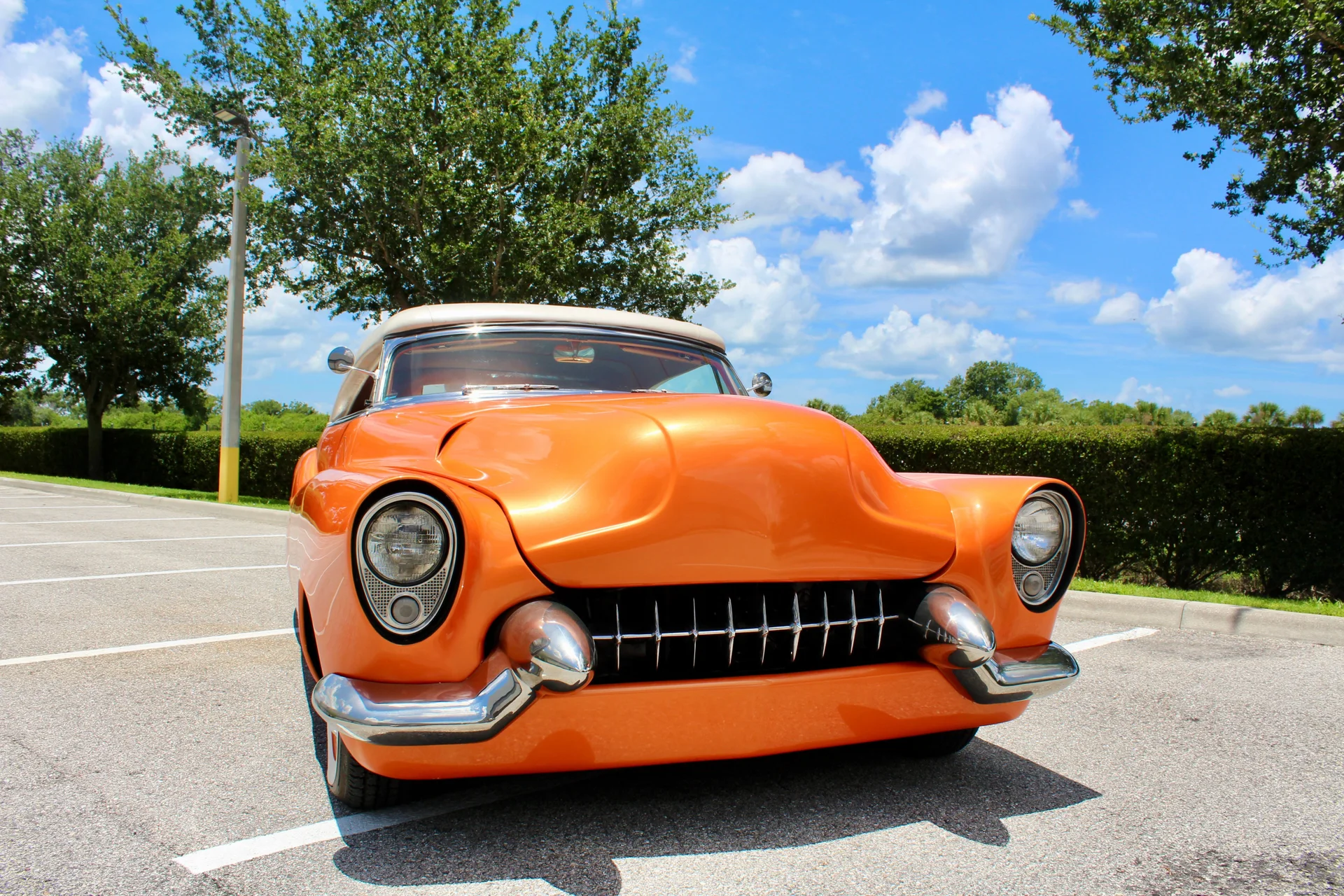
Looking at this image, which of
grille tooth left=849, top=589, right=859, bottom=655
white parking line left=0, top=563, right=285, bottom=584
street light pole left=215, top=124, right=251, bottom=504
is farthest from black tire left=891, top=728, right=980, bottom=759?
street light pole left=215, top=124, right=251, bottom=504

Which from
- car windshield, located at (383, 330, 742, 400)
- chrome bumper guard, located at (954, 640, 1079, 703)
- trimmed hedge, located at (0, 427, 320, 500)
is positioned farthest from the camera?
trimmed hedge, located at (0, 427, 320, 500)

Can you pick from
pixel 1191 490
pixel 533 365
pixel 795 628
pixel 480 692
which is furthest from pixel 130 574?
pixel 1191 490

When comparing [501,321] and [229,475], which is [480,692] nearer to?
[501,321]

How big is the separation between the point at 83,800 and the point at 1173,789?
10.8 ft

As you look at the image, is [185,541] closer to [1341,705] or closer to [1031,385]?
[1341,705]

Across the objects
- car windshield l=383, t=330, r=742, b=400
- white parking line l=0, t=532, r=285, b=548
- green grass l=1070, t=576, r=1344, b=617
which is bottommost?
white parking line l=0, t=532, r=285, b=548

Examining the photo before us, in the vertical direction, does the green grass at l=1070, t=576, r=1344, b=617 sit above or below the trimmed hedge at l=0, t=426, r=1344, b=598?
below

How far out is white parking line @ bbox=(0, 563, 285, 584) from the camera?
678cm

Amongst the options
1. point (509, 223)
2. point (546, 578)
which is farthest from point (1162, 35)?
point (509, 223)

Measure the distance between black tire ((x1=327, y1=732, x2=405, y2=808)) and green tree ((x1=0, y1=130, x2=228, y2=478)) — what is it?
72.2ft

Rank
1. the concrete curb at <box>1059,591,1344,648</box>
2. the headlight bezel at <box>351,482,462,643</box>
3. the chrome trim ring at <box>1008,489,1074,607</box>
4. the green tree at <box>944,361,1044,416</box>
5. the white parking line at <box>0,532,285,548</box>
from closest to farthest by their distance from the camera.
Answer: the headlight bezel at <box>351,482,462,643</box>
the chrome trim ring at <box>1008,489,1074,607</box>
the concrete curb at <box>1059,591,1344,648</box>
the white parking line at <box>0,532,285,548</box>
the green tree at <box>944,361,1044,416</box>

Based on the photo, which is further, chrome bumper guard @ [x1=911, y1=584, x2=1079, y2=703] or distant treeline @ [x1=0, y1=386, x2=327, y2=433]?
distant treeline @ [x1=0, y1=386, x2=327, y2=433]

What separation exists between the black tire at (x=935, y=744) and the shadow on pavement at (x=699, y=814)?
4 cm

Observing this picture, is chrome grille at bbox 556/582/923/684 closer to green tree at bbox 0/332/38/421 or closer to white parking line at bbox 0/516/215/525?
white parking line at bbox 0/516/215/525
